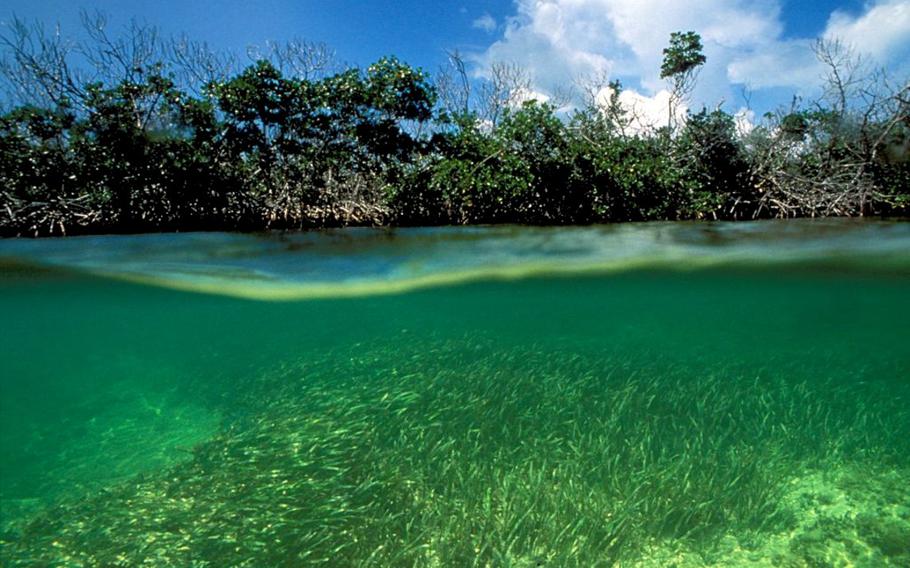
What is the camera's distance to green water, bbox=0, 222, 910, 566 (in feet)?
15.6

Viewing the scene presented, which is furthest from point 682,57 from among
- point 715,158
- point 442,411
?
point 442,411

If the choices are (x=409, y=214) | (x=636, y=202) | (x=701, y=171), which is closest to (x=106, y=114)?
(x=409, y=214)

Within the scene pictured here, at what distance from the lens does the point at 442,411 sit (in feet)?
26.5

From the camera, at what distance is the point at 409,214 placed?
1554cm

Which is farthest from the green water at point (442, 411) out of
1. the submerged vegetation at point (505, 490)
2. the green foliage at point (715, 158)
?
the green foliage at point (715, 158)

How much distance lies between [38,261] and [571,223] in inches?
523

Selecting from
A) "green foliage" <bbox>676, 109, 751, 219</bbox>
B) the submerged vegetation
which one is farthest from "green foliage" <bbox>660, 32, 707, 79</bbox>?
the submerged vegetation

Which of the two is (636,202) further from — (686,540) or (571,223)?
(686,540)

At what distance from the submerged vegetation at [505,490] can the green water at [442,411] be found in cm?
3

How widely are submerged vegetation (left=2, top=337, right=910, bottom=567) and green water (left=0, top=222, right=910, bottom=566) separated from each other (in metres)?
0.03

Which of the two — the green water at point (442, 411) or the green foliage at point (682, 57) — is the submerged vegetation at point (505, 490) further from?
the green foliage at point (682, 57)

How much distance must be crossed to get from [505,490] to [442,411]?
281cm

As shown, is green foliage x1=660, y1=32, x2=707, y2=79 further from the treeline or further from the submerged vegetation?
the submerged vegetation

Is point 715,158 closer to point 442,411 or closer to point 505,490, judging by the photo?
point 442,411
